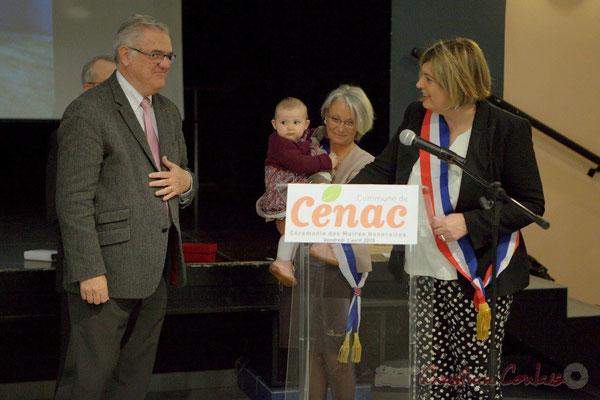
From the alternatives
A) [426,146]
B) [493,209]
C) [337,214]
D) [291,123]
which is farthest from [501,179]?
[291,123]

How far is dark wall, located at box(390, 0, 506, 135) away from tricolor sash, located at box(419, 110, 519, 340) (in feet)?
8.46

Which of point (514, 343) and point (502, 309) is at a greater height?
point (502, 309)

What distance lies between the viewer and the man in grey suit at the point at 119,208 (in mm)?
2629

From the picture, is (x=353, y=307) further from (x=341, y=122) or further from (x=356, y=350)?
(x=341, y=122)

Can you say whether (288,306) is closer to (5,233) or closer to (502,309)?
(502,309)

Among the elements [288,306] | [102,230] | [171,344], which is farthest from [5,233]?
[288,306]

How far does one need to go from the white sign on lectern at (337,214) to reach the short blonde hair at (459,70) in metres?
0.48

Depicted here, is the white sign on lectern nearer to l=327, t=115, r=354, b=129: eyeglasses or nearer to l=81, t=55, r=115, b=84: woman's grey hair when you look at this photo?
l=327, t=115, r=354, b=129: eyeglasses

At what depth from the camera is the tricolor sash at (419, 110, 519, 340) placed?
246 cm

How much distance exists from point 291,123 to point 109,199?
2.99 feet

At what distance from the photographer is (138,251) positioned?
2.73 m

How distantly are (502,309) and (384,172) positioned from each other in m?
0.59

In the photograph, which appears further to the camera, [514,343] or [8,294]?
[514,343]

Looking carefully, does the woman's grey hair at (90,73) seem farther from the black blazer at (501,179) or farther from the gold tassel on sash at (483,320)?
the gold tassel on sash at (483,320)
